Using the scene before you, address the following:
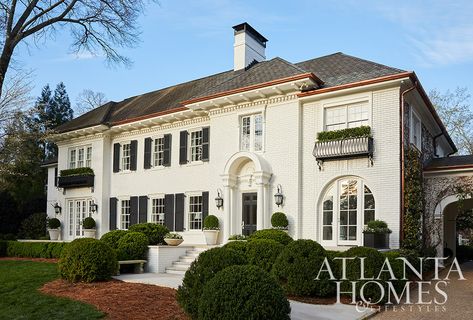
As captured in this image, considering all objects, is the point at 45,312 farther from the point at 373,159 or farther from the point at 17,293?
the point at 373,159

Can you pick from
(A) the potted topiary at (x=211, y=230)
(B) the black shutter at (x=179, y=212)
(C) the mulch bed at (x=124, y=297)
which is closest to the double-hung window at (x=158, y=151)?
(B) the black shutter at (x=179, y=212)

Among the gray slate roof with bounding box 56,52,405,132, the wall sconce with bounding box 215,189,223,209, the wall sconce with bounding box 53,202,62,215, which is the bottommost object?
the wall sconce with bounding box 53,202,62,215

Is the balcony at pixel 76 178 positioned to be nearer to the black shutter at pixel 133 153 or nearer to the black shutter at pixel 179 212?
the black shutter at pixel 133 153

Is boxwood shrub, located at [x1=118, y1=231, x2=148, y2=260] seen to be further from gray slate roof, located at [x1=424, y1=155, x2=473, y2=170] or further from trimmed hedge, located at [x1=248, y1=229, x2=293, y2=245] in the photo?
gray slate roof, located at [x1=424, y1=155, x2=473, y2=170]

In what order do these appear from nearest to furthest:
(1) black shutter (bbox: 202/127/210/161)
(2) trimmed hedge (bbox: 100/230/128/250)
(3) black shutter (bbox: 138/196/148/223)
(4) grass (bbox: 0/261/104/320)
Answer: (4) grass (bbox: 0/261/104/320) → (2) trimmed hedge (bbox: 100/230/128/250) → (1) black shutter (bbox: 202/127/210/161) → (3) black shutter (bbox: 138/196/148/223)

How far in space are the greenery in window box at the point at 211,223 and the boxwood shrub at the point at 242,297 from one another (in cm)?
991

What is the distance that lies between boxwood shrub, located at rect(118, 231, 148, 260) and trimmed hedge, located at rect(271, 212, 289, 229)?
4.14 meters

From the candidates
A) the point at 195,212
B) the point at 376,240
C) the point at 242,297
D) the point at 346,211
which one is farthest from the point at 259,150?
the point at 242,297

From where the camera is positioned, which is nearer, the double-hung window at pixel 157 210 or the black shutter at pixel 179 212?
the black shutter at pixel 179 212

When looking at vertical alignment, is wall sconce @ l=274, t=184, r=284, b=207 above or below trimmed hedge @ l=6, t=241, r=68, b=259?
above

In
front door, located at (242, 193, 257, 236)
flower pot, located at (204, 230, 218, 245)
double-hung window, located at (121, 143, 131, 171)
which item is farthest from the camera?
double-hung window, located at (121, 143, 131, 171)

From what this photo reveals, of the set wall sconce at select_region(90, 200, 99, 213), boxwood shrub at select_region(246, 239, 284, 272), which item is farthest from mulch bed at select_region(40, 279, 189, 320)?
wall sconce at select_region(90, 200, 99, 213)

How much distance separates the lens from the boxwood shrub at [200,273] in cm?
820

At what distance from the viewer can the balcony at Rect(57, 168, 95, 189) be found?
23250mm
